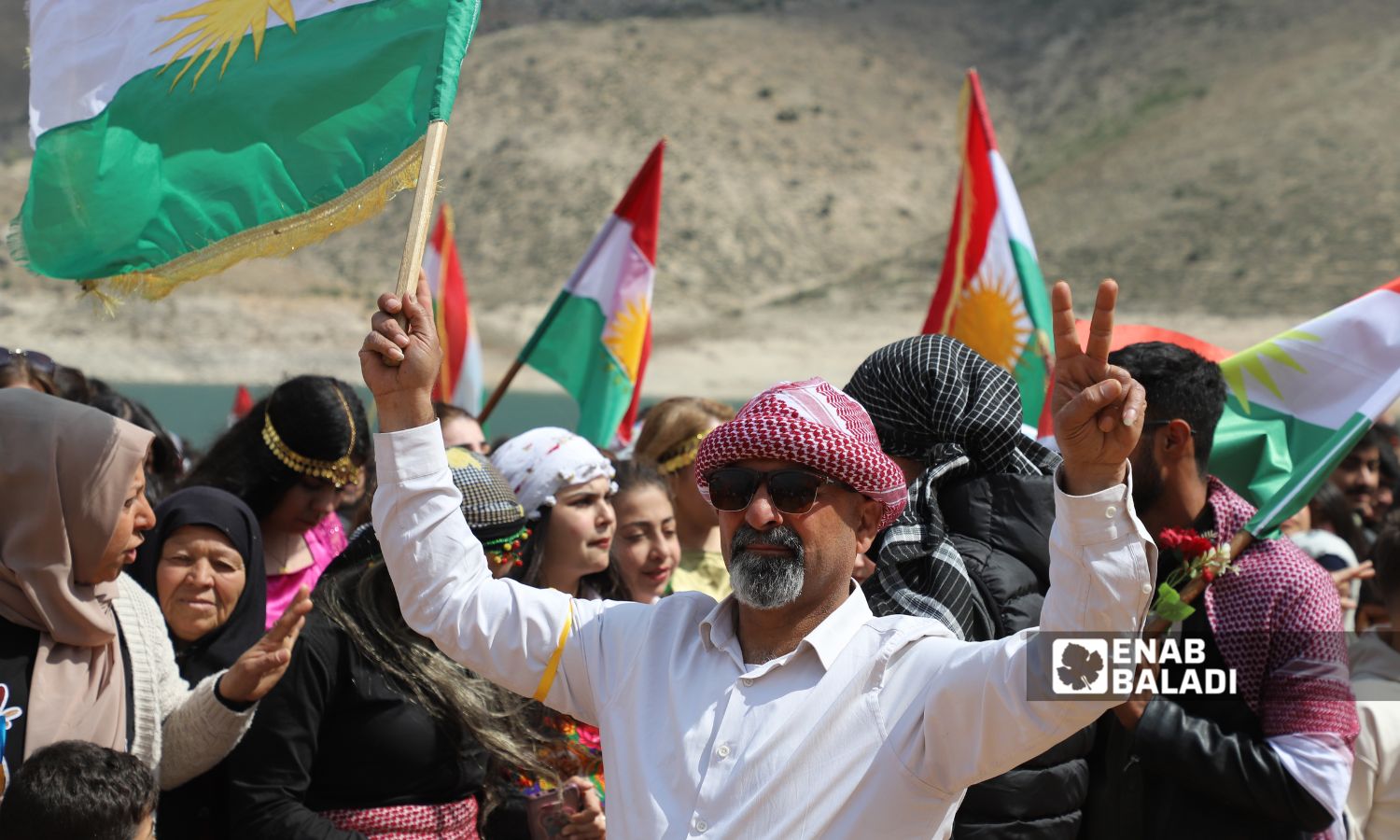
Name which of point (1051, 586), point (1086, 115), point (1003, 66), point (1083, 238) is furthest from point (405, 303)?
point (1003, 66)

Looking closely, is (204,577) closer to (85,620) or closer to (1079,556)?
(85,620)

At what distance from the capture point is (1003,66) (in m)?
70.2

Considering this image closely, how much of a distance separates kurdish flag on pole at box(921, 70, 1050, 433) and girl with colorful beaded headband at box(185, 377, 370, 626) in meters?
2.21

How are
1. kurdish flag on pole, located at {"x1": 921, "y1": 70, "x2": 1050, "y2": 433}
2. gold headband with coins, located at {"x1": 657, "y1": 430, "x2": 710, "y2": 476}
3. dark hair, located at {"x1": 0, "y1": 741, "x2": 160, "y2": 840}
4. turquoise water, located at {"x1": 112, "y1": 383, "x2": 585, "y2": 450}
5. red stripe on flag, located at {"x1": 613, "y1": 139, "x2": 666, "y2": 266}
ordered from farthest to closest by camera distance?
turquoise water, located at {"x1": 112, "y1": 383, "x2": 585, "y2": 450}
red stripe on flag, located at {"x1": 613, "y1": 139, "x2": 666, "y2": 266}
kurdish flag on pole, located at {"x1": 921, "y1": 70, "x2": 1050, "y2": 433}
gold headband with coins, located at {"x1": 657, "y1": 430, "x2": 710, "y2": 476}
dark hair, located at {"x1": 0, "y1": 741, "x2": 160, "y2": 840}

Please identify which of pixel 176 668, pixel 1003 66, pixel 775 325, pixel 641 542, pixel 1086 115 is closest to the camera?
pixel 176 668

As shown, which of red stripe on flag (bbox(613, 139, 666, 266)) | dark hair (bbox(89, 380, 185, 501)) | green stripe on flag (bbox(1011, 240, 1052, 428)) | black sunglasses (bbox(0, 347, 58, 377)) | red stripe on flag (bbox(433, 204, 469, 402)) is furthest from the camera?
red stripe on flag (bbox(433, 204, 469, 402))

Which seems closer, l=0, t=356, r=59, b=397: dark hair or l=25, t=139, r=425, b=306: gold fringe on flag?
l=25, t=139, r=425, b=306: gold fringe on flag

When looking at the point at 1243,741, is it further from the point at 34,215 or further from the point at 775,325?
the point at 775,325

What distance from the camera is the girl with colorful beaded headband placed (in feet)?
13.9

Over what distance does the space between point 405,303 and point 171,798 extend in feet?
4.78

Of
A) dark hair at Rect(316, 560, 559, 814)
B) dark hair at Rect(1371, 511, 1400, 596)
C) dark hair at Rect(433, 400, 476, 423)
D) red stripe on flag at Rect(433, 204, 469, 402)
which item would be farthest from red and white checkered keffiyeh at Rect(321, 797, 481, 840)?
red stripe on flag at Rect(433, 204, 469, 402)

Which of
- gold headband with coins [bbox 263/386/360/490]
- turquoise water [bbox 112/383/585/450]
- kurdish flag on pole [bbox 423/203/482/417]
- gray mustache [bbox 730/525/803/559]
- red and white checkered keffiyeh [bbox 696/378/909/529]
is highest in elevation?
red and white checkered keffiyeh [bbox 696/378/909/529]

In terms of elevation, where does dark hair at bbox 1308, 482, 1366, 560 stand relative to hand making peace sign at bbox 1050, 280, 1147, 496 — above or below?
below

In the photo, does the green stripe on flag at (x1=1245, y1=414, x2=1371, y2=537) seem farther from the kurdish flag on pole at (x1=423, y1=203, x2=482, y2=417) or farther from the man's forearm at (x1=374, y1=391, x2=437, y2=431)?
the kurdish flag on pole at (x1=423, y1=203, x2=482, y2=417)
